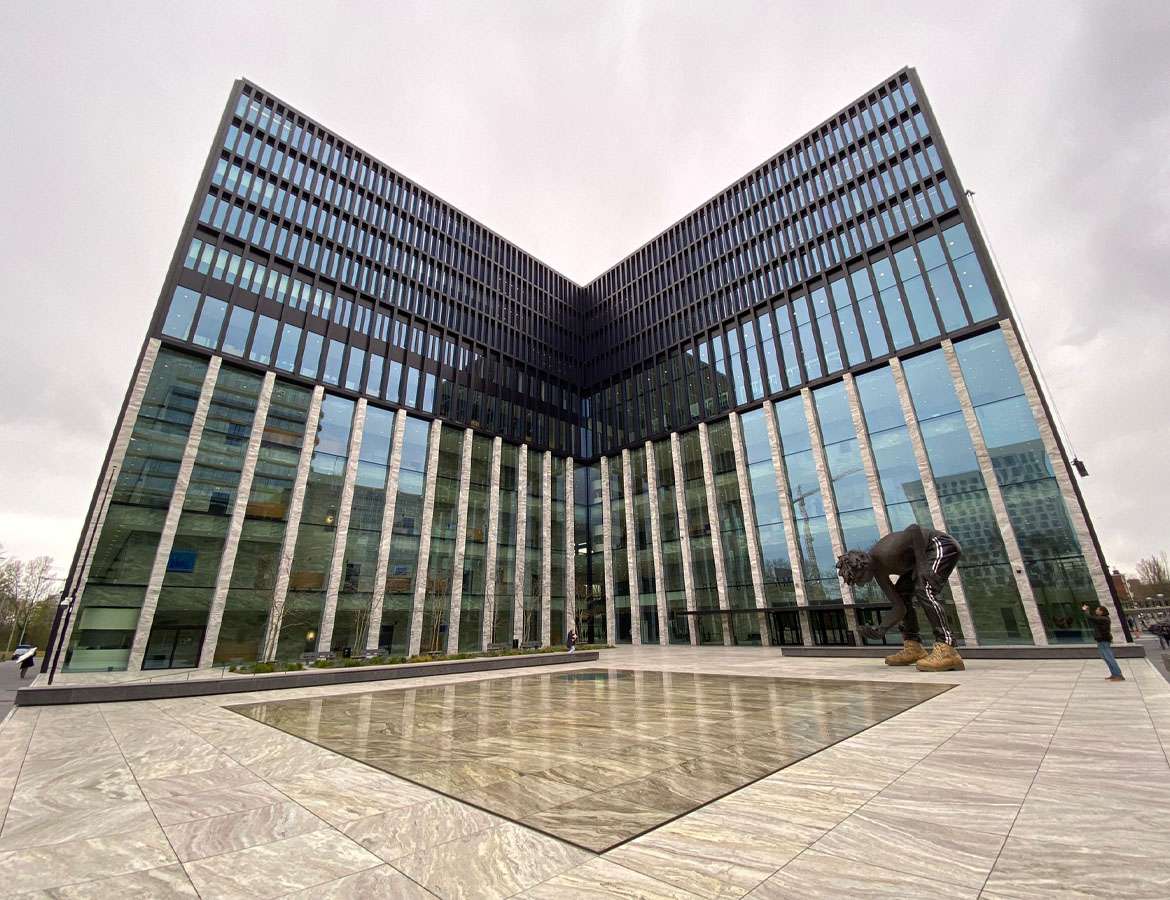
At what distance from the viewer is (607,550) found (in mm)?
49250

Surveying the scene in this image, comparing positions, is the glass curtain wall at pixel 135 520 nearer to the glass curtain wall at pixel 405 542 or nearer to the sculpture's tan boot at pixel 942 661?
the glass curtain wall at pixel 405 542

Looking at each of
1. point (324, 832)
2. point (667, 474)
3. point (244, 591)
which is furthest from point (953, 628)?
point (244, 591)

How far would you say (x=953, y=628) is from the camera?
1202 inches

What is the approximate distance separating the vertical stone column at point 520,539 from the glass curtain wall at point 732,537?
55.8 feet

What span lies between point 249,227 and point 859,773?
152 feet

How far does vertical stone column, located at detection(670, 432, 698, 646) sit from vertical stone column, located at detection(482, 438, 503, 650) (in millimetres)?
15879

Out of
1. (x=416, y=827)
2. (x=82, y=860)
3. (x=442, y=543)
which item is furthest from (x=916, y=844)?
(x=442, y=543)

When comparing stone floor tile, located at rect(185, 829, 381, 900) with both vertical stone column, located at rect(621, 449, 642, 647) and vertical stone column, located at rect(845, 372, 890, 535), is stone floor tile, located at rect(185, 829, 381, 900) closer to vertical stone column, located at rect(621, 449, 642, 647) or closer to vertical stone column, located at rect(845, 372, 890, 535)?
vertical stone column, located at rect(845, 372, 890, 535)

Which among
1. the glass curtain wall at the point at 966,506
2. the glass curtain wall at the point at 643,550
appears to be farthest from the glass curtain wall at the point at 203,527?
the glass curtain wall at the point at 966,506

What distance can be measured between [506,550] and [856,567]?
29991 mm

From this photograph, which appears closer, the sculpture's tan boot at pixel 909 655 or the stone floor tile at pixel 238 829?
the stone floor tile at pixel 238 829

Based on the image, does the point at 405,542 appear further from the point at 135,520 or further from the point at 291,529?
the point at 135,520

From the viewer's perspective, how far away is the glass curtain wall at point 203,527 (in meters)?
28.5

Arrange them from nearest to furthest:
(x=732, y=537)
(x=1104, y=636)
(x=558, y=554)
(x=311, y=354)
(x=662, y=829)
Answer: (x=662, y=829)
(x=1104, y=636)
(x=311, y=354)
(x=732, y=537)
(x=558, y=554)
